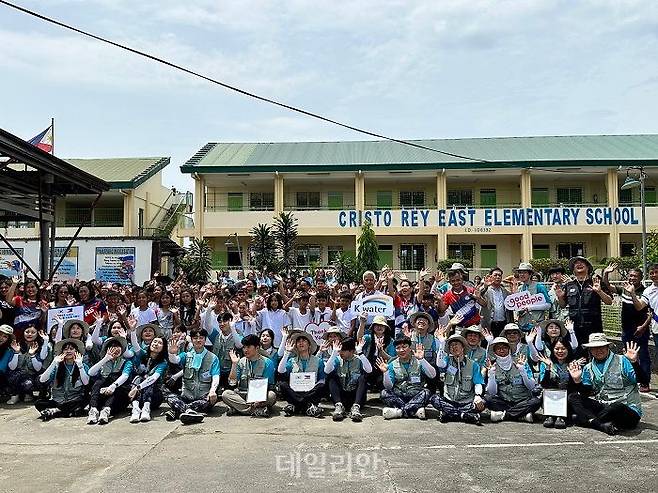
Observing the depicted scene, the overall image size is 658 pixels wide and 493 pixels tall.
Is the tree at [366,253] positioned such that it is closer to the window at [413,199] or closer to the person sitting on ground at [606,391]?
the window at [413,199]

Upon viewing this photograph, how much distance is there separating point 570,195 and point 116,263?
22350 millimetres

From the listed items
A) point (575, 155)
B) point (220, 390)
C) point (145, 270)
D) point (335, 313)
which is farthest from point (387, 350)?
point (575, 155)

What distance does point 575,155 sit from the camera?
1161 inches

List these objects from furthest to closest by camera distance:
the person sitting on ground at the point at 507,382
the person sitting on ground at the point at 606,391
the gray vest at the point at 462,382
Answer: the gray vest at the point at 462,382, the person sitting on ground at the point at 507,382, the person sitting on ground at the point at 606,391

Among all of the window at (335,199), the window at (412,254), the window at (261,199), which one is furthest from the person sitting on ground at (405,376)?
→ the window at (261,199)

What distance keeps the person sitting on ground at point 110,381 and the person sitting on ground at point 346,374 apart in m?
2.73

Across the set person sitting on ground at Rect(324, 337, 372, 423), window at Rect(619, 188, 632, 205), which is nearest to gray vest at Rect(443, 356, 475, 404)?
person sitting on ground at Rect(324, 337, 372, 423)

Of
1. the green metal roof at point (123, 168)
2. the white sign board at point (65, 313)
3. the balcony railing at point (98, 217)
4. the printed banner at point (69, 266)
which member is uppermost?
the green metal roof at point (123, 168)

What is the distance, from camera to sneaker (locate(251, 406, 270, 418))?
819 centimetres

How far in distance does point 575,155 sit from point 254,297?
22987 mm

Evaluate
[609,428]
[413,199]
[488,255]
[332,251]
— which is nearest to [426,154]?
[413,199]

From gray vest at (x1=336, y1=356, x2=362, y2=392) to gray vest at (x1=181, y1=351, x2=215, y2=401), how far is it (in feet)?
5.86

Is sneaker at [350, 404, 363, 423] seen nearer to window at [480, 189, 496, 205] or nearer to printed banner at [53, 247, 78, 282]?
printed banner at [53, 247, 78, 282]

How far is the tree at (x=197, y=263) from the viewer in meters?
27.5
